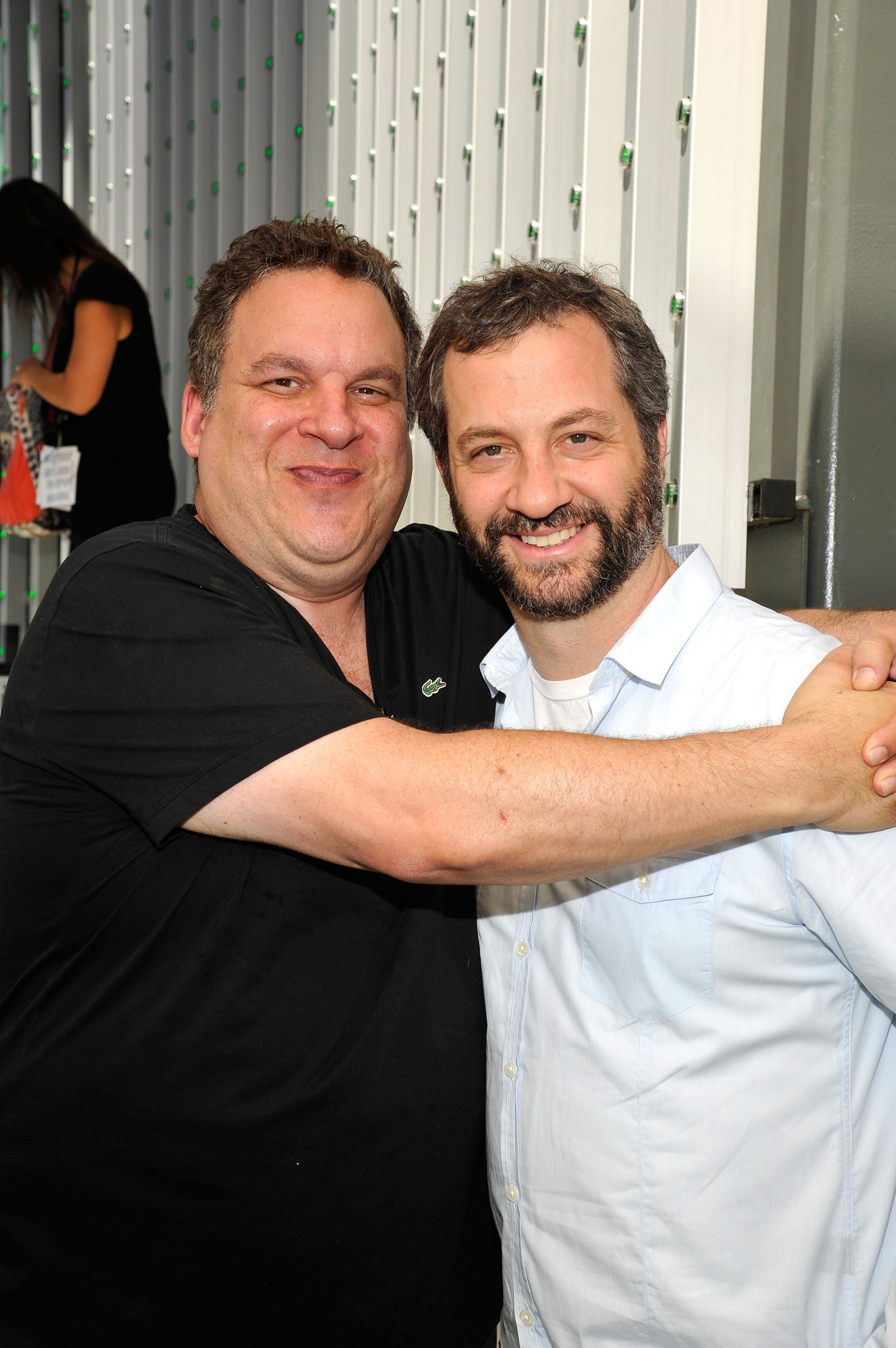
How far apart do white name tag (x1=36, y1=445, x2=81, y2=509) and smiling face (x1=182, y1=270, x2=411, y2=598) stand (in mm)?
2087

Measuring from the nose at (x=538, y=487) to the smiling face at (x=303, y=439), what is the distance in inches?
11.0

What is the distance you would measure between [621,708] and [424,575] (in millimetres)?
504

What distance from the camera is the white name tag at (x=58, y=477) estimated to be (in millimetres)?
3561

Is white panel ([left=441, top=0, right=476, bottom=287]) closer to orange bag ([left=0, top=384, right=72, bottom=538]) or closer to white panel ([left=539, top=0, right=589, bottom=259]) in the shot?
white panel ([left=539, top=0, right=589, bottom=259])

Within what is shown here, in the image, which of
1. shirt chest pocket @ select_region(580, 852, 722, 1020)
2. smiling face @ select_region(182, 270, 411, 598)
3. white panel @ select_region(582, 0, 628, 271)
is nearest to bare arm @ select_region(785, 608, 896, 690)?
shirt chest pocket @ select_region(580, 852, 722, 1020)

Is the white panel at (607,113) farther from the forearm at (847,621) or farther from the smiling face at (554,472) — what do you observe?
the forearm at (847,621)

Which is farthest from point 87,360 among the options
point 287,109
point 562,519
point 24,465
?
point 562,519

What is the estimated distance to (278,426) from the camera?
1599 mm

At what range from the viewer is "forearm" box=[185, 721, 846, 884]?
1.11 m

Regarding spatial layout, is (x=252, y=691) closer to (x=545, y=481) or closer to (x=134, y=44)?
Answer: (x=545, y=481)

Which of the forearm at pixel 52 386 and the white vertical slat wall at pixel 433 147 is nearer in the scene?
the white vertical slat wall at pixel 433 147

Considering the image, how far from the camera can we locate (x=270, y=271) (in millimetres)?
1642

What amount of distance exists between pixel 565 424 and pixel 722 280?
0.64 meters

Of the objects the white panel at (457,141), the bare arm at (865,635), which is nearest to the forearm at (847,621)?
the bare arm at (865,635)
